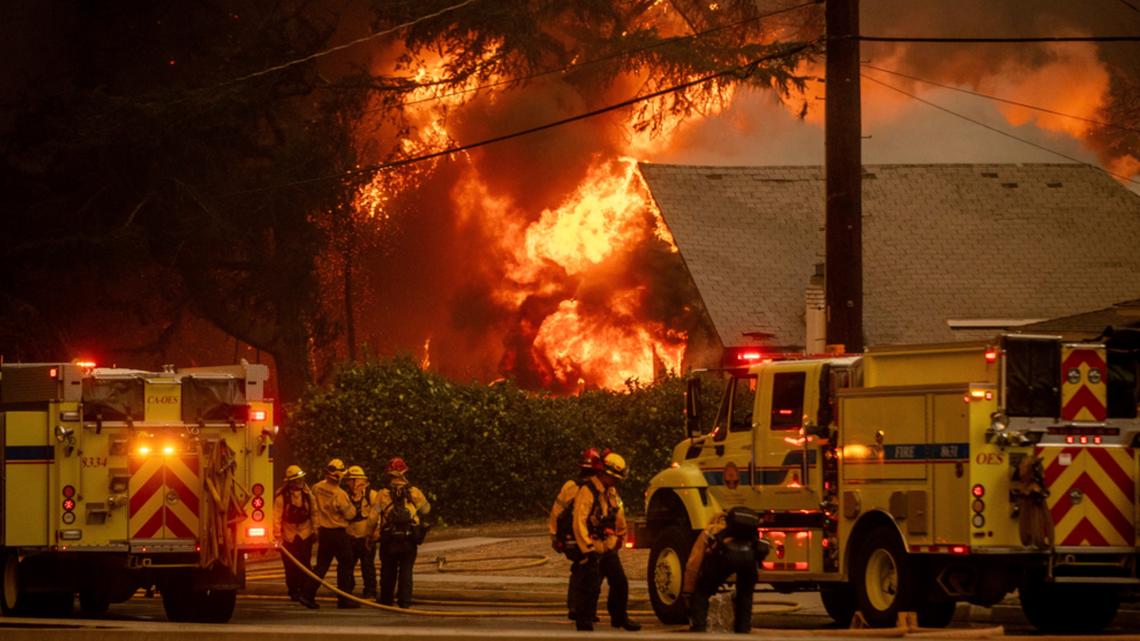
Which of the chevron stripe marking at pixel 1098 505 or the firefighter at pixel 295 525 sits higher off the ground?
the chevron stripe marking at pixel 1098 505

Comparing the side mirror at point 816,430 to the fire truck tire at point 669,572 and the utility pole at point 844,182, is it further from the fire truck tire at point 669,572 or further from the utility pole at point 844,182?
the utility pole at point 844,182

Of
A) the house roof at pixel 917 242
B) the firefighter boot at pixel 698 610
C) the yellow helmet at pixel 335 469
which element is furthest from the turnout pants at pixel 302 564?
the house roof at pixel 917 242

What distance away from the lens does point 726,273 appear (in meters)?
38.2

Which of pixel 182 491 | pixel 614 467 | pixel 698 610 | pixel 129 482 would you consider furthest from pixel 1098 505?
pixel 129 482

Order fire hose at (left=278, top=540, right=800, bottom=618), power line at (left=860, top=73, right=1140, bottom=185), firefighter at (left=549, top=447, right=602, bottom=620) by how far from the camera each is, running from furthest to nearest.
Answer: power line at (left=860, top=73, right=1140, bottom=185) → fire hose at (left=278, top=540, right=800, bottom=618) → firefighter at (left=549, top=447, right=602, bottom=620)

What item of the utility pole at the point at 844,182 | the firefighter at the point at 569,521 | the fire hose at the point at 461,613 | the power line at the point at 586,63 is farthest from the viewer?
the power line at the point at 586,63

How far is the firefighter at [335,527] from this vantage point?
70.6ft

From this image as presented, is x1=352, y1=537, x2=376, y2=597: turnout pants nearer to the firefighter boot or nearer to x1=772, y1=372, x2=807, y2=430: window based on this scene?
x1=772, y1=372, x2=807, y2=430: window

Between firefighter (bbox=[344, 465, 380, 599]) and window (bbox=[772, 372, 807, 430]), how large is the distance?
5.77 meters

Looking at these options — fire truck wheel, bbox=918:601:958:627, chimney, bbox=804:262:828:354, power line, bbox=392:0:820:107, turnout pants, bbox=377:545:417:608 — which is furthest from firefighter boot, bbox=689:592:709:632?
power line, bbox=392:0:820:107

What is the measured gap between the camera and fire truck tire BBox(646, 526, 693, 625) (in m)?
17.8

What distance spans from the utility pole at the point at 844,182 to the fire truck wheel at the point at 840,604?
346cm

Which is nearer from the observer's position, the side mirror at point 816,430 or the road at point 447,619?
the road at point 447,619

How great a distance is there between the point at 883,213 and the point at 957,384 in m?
25.5
